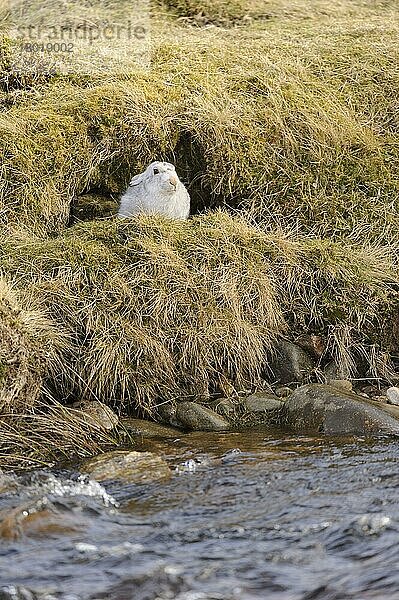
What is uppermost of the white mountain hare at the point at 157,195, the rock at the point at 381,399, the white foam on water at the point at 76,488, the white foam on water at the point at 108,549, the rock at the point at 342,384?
the white mountain hare at the point at 157,195

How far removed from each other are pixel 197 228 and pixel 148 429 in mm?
1857

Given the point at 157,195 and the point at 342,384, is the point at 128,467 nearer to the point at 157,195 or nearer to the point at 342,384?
the point at 342,384

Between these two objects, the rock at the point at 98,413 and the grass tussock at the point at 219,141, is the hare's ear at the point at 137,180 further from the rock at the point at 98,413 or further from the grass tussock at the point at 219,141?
the rock at the point at 98,413

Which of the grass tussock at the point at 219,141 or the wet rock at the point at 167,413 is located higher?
the grass tussock at the point at 219,141

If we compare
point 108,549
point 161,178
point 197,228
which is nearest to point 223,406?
point 197,228

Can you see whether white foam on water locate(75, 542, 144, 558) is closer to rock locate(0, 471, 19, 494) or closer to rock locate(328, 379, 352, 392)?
rock locate(0, 471, 19, 494)

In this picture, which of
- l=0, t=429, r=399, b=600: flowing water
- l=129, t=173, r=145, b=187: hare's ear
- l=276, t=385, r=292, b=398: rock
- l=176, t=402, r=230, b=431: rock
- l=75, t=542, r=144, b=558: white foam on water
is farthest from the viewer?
l=129, t=173, r=145, b=187: hare's ear

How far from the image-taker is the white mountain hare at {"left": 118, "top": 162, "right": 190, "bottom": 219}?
6770 mm

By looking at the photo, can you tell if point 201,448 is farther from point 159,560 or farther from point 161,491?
point 159,560

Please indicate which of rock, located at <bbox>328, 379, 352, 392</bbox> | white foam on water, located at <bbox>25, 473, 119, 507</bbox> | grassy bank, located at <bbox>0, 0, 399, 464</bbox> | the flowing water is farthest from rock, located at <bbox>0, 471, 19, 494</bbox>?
rock, located at <bbox>328, 379, 352, 392</bbox>

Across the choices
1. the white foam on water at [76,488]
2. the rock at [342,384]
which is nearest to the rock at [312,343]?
the rock at [342,384]

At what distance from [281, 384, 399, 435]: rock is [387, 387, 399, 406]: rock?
251 mm

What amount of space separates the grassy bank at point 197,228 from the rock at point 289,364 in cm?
10

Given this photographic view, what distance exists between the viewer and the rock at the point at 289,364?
613 cm
